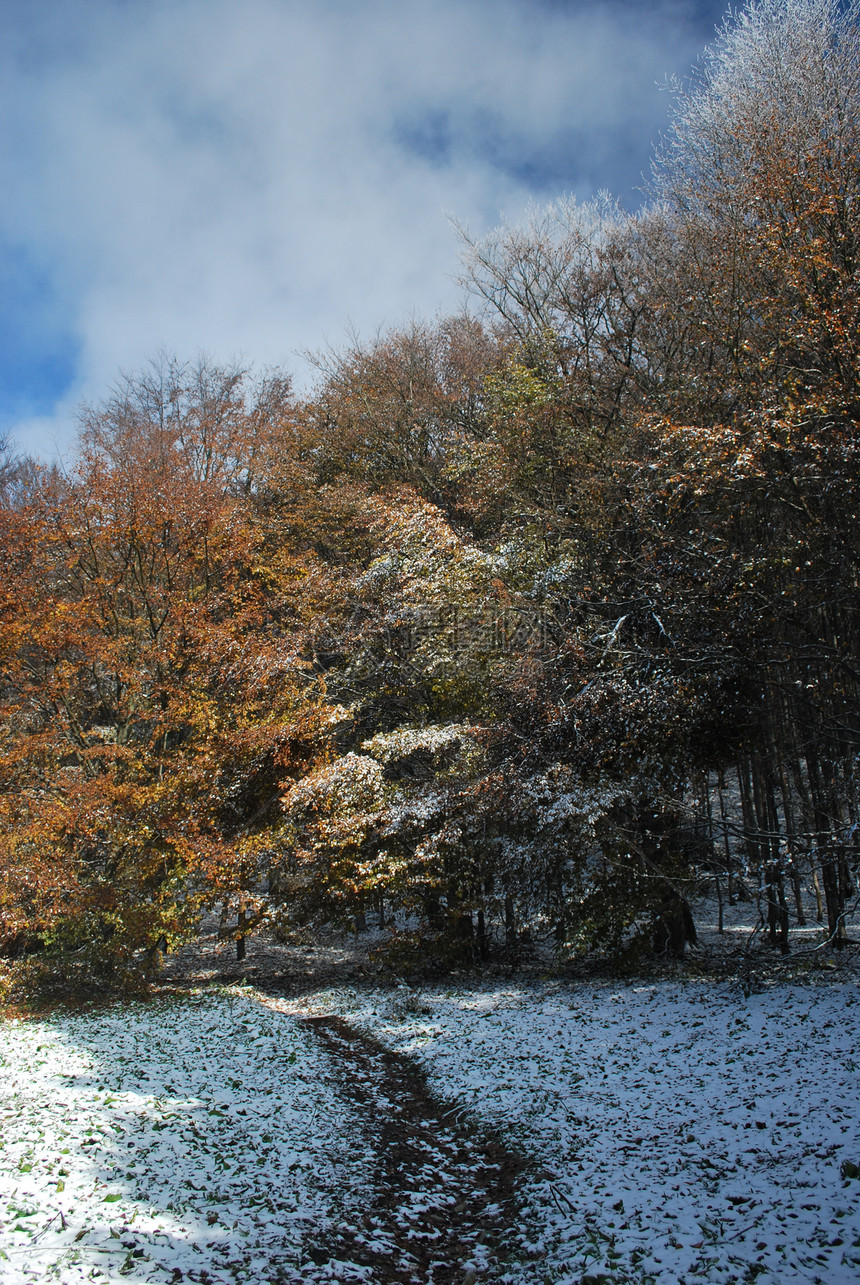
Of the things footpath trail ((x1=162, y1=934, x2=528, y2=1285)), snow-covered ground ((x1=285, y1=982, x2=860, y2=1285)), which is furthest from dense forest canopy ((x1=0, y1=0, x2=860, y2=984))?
footpath trail ((x1=162, y1=934, x2=528, y2=1285))

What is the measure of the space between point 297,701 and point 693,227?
11584mm

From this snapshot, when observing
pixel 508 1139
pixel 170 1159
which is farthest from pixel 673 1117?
pixel 170 1159

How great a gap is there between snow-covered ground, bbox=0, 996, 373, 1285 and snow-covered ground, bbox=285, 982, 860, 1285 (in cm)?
157

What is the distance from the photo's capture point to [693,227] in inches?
527

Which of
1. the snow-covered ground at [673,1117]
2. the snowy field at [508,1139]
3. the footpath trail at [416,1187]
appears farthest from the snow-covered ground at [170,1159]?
the snow-covered ground at [673,1117]

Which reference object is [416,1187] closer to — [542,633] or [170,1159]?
[170,1159]

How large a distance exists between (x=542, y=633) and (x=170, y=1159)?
8623 mm

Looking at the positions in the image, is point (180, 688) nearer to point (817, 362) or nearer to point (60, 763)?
point (60, 763)

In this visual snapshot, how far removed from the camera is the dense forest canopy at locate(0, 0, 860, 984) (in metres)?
9.30

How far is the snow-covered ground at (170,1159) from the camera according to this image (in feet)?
14.1

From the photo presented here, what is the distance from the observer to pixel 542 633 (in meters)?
12.1

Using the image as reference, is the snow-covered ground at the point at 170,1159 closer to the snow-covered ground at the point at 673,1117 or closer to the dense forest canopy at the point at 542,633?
the snow-covered ground at the point at 673,1117

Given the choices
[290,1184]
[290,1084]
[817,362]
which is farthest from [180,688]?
[817,362]

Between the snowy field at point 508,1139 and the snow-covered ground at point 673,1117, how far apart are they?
0.02 meters
